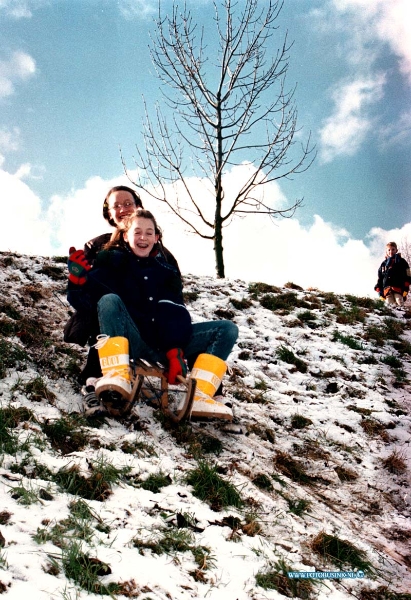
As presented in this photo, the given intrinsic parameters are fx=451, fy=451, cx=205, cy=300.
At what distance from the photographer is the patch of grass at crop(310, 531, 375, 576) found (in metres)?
2.47

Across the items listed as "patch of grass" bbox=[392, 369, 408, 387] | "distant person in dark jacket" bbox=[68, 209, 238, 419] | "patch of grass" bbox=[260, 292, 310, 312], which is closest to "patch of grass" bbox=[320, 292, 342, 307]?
"patch of grass" bbox=[260, 292, 310, 312]

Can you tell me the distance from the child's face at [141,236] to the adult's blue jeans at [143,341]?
51 centimetres

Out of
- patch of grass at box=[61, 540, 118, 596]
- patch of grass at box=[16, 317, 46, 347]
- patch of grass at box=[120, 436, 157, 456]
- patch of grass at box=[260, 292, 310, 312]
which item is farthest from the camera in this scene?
patch of grass at box=[260, 292, 310, 312]

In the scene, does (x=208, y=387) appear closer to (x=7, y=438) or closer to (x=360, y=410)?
(x=7, y=438)

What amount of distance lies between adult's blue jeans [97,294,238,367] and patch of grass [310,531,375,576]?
1502 millimetres

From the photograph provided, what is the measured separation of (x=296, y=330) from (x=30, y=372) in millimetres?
3961

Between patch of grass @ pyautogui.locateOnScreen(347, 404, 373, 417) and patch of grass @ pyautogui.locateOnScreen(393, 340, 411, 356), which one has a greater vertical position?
patch of grass @ pyautogui.locateOnScreen(393, 340, 411, 356)

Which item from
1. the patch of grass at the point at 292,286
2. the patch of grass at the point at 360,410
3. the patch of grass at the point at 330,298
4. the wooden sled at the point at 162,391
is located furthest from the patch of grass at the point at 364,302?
the wooden sled at the point at 162,391

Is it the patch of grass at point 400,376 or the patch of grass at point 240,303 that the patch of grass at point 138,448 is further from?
the patch of grass at point 240,303

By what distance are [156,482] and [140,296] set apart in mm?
1488

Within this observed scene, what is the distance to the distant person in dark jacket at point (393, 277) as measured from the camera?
10.5m

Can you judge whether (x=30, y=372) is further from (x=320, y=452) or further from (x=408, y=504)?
(x=408, y=504)

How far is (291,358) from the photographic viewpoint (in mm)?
5621

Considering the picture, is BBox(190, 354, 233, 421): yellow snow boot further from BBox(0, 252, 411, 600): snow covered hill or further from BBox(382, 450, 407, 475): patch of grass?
BBox(382, 450, 407, 475): patch of grass
